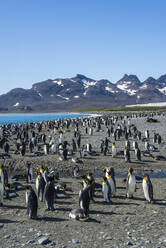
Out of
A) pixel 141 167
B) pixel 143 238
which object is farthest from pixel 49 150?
pixel 143 238

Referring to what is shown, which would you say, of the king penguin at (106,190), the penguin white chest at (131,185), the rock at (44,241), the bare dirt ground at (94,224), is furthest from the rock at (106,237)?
the penguin white chest at (131,185)

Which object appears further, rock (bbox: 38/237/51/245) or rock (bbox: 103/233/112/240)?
rock (bbox: 103/233/112/240)

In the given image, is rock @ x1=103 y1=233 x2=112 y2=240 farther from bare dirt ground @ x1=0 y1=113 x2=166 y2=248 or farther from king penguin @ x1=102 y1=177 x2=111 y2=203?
king penguin @ x1=102 y1=177 x2=111 y2=203

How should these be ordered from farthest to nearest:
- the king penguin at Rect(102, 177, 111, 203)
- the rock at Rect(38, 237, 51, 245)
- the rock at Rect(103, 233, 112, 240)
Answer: the king penguin at Rect(102, 177, 111, 203), the rock at Rect(103, 233, 112, 240), the rock at Rect(38, 237, 51, 245)

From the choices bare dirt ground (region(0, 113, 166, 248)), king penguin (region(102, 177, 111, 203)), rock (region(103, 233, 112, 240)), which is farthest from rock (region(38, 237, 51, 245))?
king penguin (region(102, 177, 111, 203))

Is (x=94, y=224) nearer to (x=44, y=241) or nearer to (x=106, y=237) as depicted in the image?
(x=106, y=237)

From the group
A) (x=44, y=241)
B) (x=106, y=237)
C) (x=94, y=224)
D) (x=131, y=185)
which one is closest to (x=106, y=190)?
(x=131, y=185)

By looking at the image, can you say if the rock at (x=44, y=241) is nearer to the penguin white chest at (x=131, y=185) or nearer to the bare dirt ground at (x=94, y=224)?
the bare dirt ground at (x=94, y=224)

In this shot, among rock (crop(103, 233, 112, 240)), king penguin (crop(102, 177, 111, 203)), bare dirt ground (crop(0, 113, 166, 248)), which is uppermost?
king penguin (crop(102, 177, 111, 203))

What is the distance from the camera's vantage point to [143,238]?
676 cm

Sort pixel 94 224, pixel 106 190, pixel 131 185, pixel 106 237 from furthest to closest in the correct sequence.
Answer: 1. pixel 131 185
2. pixel 106 190
3. pixel 94 224
4. pixel 106 237

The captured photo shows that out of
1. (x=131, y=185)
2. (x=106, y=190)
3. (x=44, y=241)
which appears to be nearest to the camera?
(x=44, y=241)

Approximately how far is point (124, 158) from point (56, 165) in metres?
4.24

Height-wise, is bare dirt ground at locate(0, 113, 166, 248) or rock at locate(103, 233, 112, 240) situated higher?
rock at locate(103, 233, 112, 240)
